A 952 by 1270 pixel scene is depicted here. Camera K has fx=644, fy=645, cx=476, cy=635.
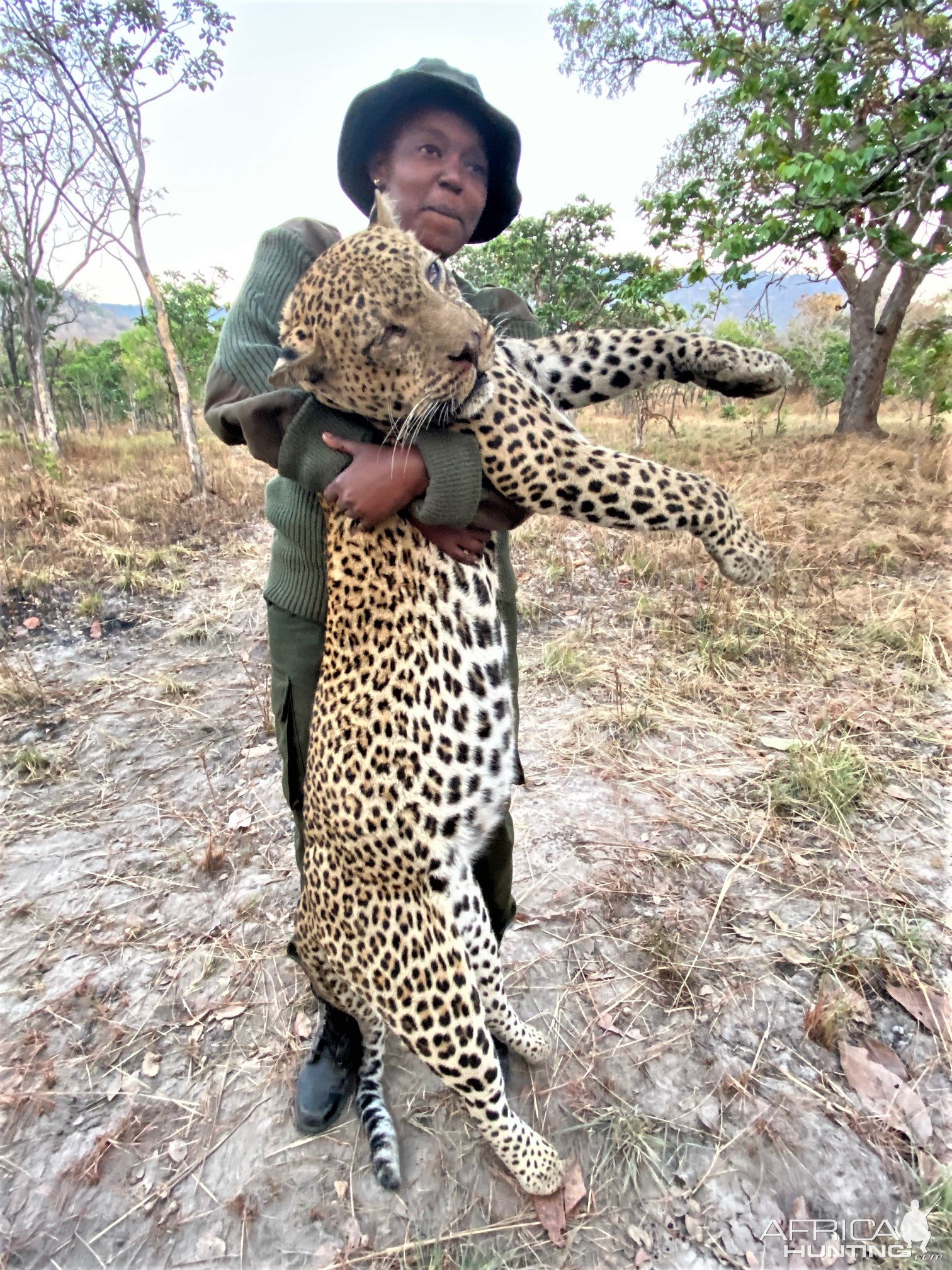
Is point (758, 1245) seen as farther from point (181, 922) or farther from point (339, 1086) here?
point (181, 922)

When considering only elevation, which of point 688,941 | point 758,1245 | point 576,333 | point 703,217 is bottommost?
point 758,1245

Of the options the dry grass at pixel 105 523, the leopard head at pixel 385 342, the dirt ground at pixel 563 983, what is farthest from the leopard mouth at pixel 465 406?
the dry grass at pixel 105 523

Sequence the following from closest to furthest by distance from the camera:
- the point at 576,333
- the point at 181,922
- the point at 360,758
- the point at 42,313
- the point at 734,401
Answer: the point at 360,758 < the point at 576,333 < the point at 181,922 < the point at 42,313 < the point at 734,401

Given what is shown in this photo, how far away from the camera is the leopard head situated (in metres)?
1.71

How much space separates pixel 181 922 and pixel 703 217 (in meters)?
6.79

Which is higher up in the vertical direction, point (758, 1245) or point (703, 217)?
point (703, 217)

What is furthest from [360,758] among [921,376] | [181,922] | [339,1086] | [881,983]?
[921,376]

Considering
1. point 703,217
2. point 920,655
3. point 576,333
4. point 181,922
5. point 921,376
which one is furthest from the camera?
point 921,376

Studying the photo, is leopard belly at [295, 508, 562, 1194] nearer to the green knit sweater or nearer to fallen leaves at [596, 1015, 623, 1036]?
the green knit sweater

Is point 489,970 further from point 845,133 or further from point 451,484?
point 845,133

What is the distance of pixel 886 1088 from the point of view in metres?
2.39

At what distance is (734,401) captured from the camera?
80.9 ft

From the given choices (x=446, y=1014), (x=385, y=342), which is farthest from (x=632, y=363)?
(x=446, y=1014)

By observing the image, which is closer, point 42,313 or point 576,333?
point 576,333
